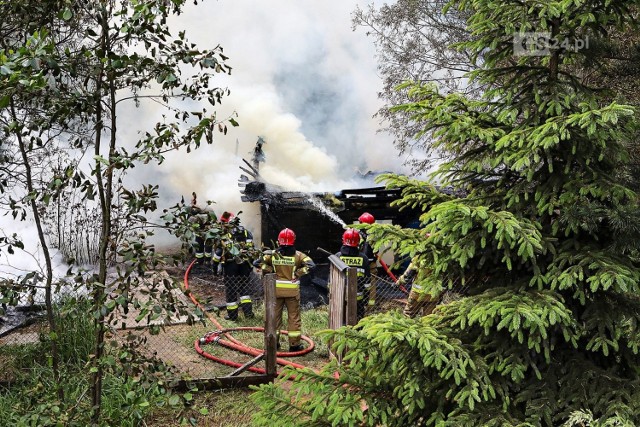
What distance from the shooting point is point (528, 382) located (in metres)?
2.93

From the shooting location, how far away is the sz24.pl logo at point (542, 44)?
3.09m

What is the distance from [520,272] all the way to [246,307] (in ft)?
20.3

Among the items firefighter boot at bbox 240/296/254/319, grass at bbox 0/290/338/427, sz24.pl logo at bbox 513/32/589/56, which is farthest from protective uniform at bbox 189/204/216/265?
firefighter boot at bbox 240/296/254/319

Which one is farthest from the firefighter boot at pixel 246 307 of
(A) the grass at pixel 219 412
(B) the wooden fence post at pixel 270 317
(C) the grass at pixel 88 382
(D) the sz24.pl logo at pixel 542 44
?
(D) the sz24.pl logo at pixel 542 44

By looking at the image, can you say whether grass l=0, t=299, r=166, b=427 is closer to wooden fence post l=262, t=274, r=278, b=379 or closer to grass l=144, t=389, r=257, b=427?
grass l=144, t=389, r=257, b=427

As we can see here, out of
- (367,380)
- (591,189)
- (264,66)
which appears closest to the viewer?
(591,189)

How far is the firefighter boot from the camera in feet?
28.4

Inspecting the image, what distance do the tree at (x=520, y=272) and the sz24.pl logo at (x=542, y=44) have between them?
0.04ft

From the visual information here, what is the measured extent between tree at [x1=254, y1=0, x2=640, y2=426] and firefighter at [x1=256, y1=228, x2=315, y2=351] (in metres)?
3.94

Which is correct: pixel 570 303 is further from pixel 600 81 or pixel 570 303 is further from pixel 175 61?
pixel 600 81

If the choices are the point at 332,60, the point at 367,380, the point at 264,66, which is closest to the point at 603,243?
the point at 367,380

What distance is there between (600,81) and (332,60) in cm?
1791

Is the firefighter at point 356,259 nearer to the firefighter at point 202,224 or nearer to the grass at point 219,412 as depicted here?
the grass at point 219,412

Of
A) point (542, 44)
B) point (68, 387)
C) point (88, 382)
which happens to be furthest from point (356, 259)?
point (68, 387)
